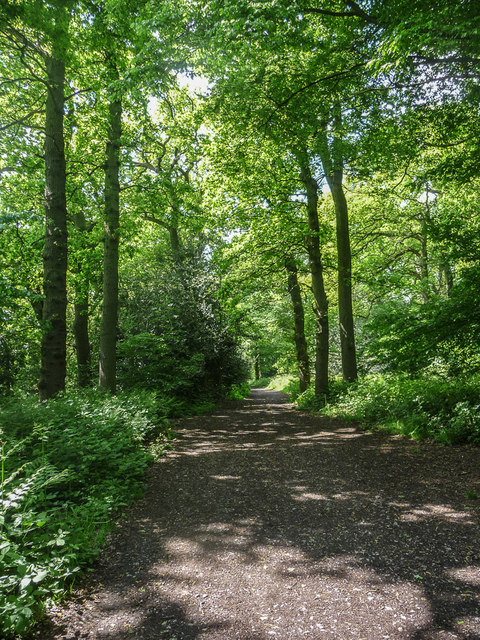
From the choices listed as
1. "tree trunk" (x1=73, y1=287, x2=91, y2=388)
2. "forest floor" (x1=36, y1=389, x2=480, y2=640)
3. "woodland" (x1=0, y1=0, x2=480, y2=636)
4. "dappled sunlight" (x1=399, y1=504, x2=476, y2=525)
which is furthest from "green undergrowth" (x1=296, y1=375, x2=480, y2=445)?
"tree trunk" (x1=73, y1=287, x2=91, y2=388)

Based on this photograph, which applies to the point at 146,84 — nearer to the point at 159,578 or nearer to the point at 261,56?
the point at 261,56

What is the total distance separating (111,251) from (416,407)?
8480 mm

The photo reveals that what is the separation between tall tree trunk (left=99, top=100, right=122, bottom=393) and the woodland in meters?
0.05

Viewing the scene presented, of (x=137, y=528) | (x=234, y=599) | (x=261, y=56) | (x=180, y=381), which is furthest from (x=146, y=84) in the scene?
(x=180, y=381)

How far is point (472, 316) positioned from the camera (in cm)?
611

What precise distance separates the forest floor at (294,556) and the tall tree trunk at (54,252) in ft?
10.4

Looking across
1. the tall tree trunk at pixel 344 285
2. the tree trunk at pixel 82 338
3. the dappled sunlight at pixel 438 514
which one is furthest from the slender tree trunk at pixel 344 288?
the tree trunk at pixel 82 338

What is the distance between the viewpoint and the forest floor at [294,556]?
8.20 ft

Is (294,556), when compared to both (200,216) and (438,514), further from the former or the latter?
(200,216)

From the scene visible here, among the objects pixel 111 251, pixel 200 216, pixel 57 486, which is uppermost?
pixel 200 216

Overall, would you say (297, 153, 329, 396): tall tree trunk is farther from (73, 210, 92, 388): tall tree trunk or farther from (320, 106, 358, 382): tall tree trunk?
(73, 210, 92, 388): tall tree trunk

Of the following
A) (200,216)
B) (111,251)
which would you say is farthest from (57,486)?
(200,216)

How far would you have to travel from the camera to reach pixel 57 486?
4.30 meters

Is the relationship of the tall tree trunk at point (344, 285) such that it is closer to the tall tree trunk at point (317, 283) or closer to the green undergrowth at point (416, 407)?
the tall tree trunk at point (317, 283)
